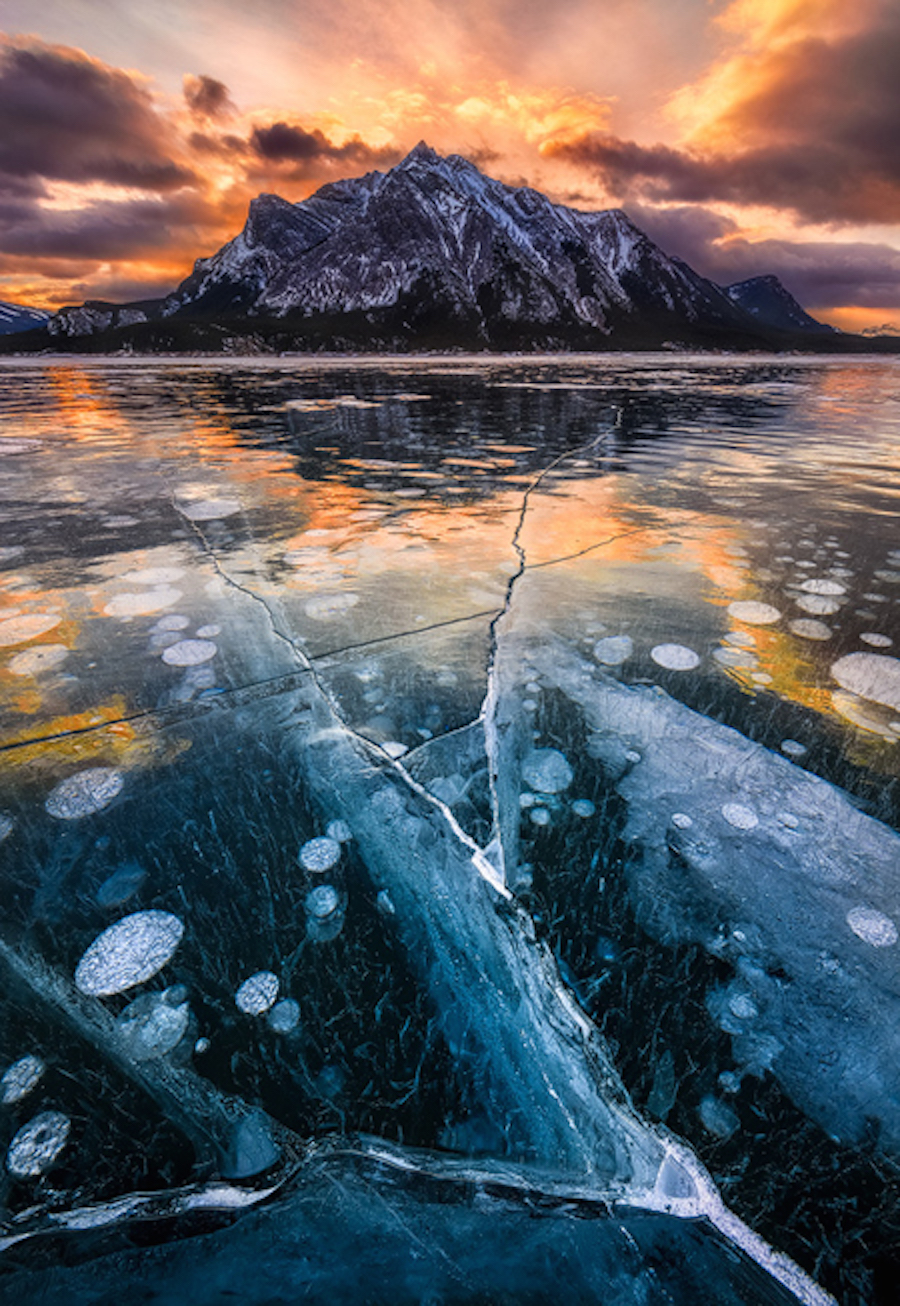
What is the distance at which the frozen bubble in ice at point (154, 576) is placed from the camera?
3.32 meters

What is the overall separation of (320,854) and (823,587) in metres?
3.22

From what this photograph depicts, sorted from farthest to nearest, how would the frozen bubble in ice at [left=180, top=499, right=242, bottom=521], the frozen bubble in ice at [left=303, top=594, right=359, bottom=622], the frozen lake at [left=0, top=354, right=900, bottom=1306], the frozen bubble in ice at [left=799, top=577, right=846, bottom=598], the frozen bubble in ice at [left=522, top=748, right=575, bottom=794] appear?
the frozen bubble in ice at [left=180, top=499, right=242, bottom=521], the frozen bubble in ice at [left=799, top=577, right=846, bottom=598], the frozen bubble in ice at [left=303, top=594, right=359, bottom=622], the frozen bubble in ice at [left=522, top=748, right=575, bottom=794], the frozen lake at [left=0, top=354, right=900, bottom=1306]

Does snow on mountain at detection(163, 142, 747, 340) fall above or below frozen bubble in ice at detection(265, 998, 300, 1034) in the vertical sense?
above

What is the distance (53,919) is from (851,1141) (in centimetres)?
187

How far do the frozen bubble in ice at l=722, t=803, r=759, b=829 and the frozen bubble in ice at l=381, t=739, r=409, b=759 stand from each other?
3.58 ft

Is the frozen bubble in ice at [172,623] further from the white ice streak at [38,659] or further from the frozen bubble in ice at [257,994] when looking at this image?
the frozen bubble in ice at [257,994]

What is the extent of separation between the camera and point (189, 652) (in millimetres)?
2611

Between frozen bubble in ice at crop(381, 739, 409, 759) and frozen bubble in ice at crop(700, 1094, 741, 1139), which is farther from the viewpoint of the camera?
frozen bubble in ice at crop(381, 739, 409, 759)

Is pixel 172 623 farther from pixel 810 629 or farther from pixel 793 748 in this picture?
pixel 810 629

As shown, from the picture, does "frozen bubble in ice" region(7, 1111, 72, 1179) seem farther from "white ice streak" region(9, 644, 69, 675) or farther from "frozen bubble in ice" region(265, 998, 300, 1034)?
"white ice streak" region(9, 644, 69, 675)

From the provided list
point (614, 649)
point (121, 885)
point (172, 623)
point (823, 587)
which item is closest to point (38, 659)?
point (172, 623)

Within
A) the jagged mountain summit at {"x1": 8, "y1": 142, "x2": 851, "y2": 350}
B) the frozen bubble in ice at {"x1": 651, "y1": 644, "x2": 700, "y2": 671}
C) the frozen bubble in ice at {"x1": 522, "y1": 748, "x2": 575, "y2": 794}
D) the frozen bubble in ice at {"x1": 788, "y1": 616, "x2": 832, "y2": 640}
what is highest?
the jagged mountain summit at {"x1": 8, "y1": 142, "x2": 851, "y2": 350}

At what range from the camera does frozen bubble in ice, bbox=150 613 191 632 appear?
2812mm

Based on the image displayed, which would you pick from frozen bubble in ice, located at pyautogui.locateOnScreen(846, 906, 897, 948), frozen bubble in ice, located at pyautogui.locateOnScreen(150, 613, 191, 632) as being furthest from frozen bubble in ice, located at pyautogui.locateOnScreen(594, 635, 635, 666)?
frozen bubble in ice, located at pyautogui.locateOnScreen(150, 613, 191, 632)
